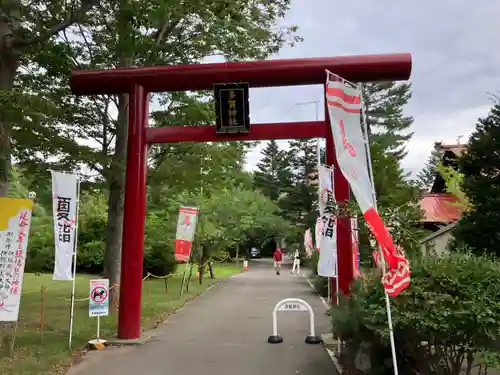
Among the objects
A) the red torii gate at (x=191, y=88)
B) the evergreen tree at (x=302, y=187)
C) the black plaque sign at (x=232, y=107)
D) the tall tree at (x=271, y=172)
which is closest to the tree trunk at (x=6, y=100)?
the red torii gate at (x=191, y=88)

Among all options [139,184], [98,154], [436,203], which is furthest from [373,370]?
[436,203]

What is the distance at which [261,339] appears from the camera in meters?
10.5

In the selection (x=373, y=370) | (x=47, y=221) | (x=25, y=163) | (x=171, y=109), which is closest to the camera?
(x=373, y=370)

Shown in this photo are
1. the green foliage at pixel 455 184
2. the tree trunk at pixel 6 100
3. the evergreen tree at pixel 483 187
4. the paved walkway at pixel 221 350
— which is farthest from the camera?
the green foliage at pixel 455 184

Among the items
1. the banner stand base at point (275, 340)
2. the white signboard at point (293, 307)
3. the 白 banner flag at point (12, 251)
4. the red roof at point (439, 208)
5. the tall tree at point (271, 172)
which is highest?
the tall tree at point (271, 172)

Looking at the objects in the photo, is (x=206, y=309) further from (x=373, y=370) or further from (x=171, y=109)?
(x=373, y=370)

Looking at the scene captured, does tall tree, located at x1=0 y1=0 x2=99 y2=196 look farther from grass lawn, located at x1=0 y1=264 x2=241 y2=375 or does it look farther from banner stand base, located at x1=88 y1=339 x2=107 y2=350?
banner stand base, located at x1=88 y1=339 x2=107 y2=350

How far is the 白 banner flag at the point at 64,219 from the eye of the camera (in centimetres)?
930

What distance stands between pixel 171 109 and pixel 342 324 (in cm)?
912

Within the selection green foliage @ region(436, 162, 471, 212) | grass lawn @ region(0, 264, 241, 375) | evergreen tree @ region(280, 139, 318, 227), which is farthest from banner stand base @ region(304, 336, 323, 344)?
evergreen tree @ region(280, 139, 318, 227)

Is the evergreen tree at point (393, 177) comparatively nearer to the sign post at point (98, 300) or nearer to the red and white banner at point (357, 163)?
the red and white banner at point (357, 163)

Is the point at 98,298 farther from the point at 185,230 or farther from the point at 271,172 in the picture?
the point at 271,172

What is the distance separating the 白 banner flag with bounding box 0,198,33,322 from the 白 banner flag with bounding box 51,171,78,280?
3.42 ft

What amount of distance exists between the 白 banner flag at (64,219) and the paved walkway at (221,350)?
176 cm
